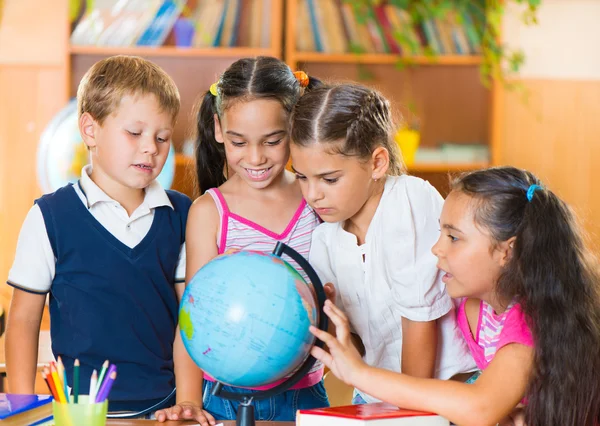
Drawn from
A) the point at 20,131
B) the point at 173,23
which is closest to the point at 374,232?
the point at 173,23

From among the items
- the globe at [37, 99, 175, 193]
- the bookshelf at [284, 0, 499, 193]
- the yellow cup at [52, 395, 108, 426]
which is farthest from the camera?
the bookshelf at [284, 0, 499, 193]

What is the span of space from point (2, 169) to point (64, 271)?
264cm

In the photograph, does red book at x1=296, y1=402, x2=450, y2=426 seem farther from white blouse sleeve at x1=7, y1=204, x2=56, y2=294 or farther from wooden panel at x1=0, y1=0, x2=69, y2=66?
wooden panel at x1=0, y1=0, x2=69, y2=66

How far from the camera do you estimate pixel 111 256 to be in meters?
1.89

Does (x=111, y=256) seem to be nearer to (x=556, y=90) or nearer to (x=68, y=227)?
(x=68, y=227)

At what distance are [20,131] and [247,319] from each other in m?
3.28

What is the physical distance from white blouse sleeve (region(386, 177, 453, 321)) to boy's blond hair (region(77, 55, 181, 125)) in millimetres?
619

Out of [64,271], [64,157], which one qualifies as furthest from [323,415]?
[64,157]

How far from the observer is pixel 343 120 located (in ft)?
5.84

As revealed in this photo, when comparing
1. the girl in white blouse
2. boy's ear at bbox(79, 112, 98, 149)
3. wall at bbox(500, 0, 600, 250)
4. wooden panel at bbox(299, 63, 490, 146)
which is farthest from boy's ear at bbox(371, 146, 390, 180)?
wall at bbox(500, 0, 600, 250)

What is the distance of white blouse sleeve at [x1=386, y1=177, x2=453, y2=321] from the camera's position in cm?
176

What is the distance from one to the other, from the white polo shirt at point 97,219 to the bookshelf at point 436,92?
97.2 inches

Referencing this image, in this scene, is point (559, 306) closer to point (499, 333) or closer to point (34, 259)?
point (499, 333)

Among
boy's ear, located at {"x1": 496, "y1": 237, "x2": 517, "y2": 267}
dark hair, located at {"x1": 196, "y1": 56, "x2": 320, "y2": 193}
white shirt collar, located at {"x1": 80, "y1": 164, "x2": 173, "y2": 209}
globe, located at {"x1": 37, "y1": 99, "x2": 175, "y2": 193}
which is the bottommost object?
boy's ear, located at {"x1": 496, "y1": 237, "x2": 517, "y2": 267}
